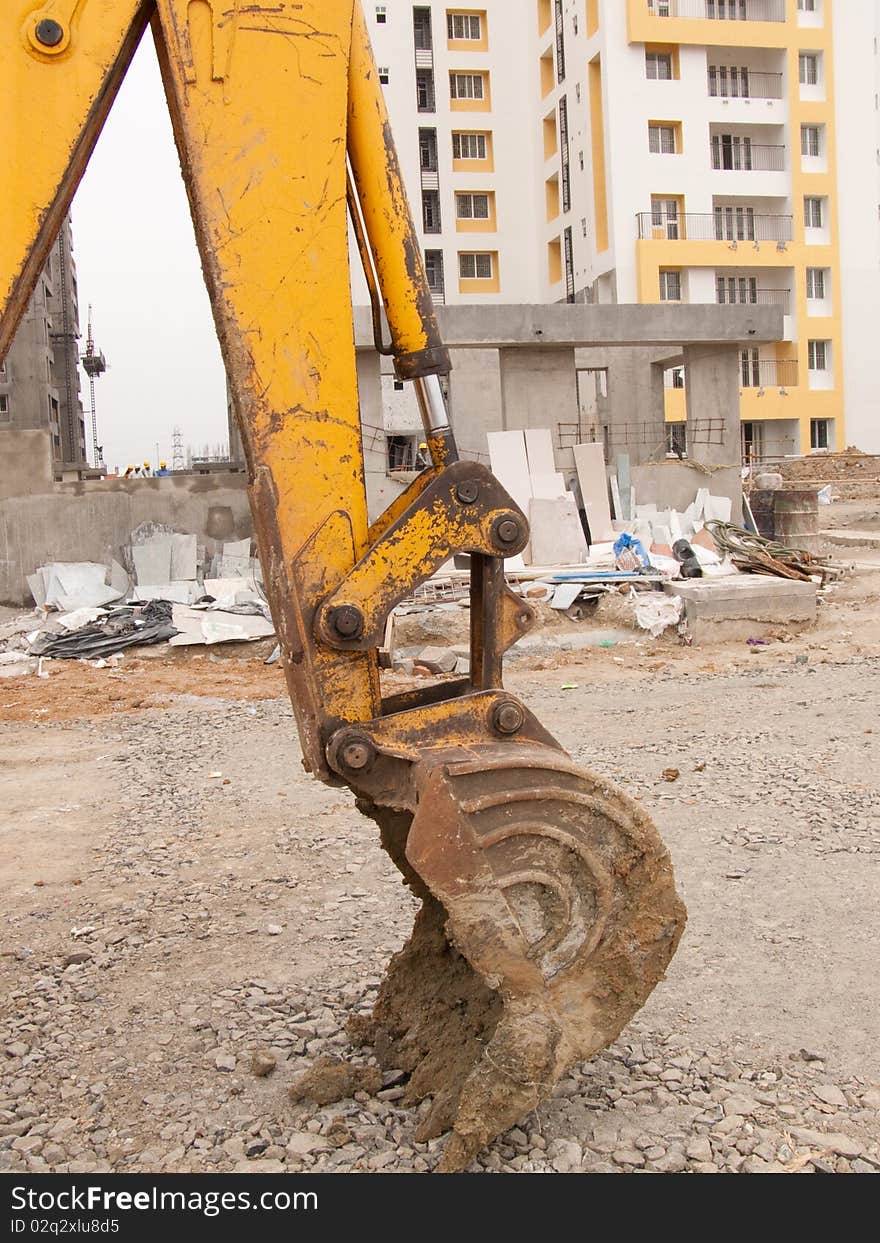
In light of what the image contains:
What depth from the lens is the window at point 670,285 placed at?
123 feet

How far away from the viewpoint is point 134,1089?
3303 millimetres

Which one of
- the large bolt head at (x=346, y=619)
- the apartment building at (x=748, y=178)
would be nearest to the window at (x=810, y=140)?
the apartment building at (x=748, y=178)

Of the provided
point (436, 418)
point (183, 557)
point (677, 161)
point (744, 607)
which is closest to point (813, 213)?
point (677, 161)

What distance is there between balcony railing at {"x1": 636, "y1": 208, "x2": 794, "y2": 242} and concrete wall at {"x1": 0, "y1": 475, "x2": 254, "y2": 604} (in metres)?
26.6

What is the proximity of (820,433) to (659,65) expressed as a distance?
13780 millimetres

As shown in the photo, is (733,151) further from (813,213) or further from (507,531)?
(507,531)

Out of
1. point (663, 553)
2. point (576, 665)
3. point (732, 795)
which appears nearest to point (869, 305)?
point (663, 553)

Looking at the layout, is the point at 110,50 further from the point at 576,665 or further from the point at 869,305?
the point at 869,305

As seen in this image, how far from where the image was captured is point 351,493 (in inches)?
108

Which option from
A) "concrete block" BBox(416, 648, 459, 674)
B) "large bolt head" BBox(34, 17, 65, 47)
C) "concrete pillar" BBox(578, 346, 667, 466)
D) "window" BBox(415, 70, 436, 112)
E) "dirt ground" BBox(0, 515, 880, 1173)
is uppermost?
"window" BBox(415, 70, 436, 112)

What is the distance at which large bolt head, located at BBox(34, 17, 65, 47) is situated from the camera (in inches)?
96.8

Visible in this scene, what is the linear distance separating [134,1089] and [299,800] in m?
3.49

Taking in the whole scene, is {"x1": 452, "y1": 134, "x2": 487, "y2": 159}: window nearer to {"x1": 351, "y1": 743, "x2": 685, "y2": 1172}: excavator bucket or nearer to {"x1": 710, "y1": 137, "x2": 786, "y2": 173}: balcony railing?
{"x1": 710, "y1": 137, "x2": 786, "y2": 173}: balcony railing

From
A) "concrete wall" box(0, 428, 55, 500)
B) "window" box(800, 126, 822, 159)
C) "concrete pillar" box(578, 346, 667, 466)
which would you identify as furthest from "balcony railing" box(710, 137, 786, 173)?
"concrete wall" box(0, 428, 55, 500)
